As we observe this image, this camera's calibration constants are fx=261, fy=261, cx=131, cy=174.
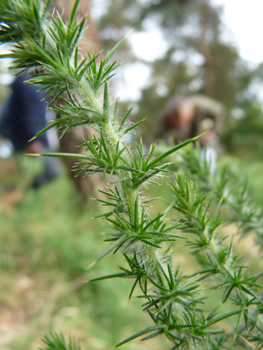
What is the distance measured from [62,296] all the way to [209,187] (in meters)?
1.31

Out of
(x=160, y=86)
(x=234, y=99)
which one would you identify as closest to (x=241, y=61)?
(x=234, y=99)

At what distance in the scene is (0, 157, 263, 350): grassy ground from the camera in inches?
43.3

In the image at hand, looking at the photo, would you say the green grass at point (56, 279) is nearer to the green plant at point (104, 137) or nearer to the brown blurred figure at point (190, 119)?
the green plant at point (104, 137)

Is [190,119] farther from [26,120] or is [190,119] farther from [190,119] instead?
[26,120]

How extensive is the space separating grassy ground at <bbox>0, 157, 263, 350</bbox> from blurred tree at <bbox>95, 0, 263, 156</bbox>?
17.4 ft

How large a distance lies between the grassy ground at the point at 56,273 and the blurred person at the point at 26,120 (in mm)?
245

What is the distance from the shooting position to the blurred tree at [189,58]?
721 cm

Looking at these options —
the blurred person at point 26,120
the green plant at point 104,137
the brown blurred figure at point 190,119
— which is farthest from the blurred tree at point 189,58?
the green plant at point 104,137

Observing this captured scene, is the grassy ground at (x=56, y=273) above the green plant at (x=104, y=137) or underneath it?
above

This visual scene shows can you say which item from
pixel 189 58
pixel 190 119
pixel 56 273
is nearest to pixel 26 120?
pixel 56 273

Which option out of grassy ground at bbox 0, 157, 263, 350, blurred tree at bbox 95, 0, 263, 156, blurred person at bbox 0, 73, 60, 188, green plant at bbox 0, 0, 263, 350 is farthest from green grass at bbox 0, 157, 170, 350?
blurred tree at bbox 95, 0, 263, 156

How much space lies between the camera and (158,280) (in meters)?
0.22

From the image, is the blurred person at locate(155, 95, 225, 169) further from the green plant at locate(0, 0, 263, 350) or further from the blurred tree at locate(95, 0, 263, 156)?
the blurred tree at locate(95, 0, 263, 156)

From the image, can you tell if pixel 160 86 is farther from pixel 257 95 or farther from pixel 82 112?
pixel 82 112
